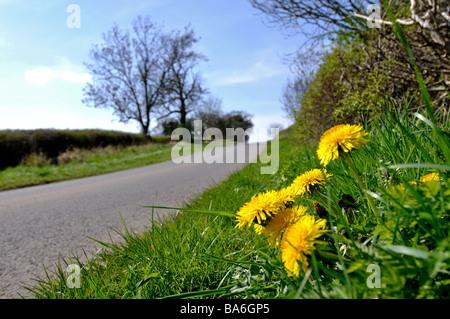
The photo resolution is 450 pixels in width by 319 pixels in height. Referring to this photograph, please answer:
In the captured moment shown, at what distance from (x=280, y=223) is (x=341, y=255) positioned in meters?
0.22

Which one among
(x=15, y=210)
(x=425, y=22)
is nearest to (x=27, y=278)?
(x=15, y=210)

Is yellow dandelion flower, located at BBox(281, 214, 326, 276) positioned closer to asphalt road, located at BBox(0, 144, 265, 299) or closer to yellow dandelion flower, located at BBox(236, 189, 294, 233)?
yellow dandelion flower, located at BBox(236, 189, 294, 233)

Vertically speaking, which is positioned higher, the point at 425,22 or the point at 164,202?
the point at 425,22

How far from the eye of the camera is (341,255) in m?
0.94

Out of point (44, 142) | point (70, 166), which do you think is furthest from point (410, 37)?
point (44, 142)

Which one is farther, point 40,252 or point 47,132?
point 47,132

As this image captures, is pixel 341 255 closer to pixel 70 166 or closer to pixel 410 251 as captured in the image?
pixel 410 251

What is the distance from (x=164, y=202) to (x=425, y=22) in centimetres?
371

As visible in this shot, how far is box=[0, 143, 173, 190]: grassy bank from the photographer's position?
8203mm

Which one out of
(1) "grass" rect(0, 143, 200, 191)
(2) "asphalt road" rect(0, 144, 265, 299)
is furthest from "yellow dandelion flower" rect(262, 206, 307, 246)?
(1) "grass" rect(0, 143, 200, 191)

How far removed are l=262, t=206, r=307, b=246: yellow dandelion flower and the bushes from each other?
1437 cm

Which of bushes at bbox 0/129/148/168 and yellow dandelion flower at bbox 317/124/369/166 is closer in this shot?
yellow dandelion flower at bbox 317/124/369/166

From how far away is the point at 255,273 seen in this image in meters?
1.11
